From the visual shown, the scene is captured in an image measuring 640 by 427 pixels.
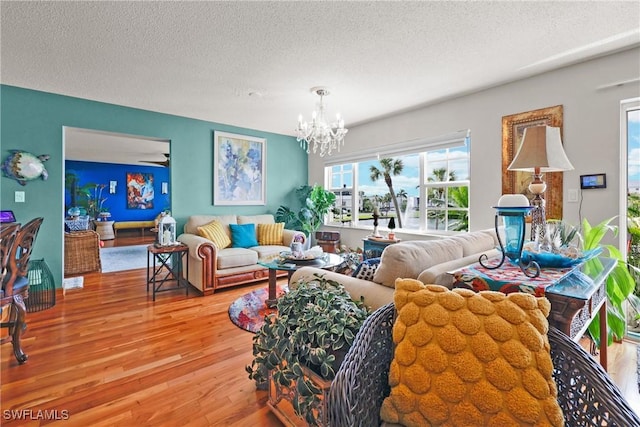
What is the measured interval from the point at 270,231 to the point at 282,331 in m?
3.44

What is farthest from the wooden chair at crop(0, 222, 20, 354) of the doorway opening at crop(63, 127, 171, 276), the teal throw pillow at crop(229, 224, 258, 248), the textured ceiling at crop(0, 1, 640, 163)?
the doorway opening at crop(63, 127, 171, 276)

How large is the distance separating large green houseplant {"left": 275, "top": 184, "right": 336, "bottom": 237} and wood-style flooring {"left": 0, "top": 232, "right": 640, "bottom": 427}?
251cm

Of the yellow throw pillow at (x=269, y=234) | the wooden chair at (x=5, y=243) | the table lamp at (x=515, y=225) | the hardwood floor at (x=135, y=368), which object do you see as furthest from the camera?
the yellow throw pillow at (x=269, y=234)

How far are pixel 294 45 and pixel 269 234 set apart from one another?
2.96 m

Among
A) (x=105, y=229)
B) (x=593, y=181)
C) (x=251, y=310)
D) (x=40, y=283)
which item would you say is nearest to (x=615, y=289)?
(x=593, y=181)

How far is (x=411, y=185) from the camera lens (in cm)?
440

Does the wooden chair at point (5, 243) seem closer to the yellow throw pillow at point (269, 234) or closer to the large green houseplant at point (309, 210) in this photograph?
the yellow throw pillow at point (269, 234)

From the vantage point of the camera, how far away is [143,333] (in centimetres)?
256

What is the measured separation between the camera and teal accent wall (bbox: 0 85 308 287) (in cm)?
338

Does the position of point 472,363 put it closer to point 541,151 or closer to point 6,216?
point 541,151

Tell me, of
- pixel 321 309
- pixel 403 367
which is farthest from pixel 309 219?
pixel 403 367

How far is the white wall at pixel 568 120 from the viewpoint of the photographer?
259 centimetres

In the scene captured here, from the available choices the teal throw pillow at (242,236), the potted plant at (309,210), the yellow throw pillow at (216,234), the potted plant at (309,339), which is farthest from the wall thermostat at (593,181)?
the yellow throw pillow at (216,234)

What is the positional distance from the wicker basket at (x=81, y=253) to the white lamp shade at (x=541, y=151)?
562cm
